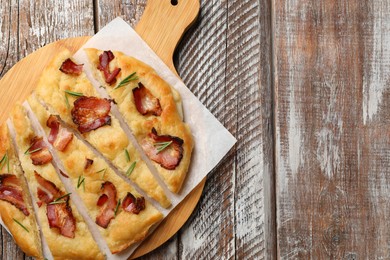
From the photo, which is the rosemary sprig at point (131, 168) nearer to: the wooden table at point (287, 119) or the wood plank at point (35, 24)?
the wooden table at point (287, 119)

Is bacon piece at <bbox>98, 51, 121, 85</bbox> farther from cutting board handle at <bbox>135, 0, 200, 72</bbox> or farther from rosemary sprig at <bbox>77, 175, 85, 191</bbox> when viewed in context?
rosemary sprig at <bbox>77, 175, 85, 191</bbox>

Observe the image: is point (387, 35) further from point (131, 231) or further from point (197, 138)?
point (131, 231)

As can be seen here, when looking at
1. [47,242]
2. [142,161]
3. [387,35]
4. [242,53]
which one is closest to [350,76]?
[387,35]

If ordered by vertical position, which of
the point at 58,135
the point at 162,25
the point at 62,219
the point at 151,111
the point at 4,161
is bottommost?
the point at 62,219

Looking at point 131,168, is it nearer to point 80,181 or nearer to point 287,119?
point 80,181

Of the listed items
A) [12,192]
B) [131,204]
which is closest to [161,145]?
[131,204]

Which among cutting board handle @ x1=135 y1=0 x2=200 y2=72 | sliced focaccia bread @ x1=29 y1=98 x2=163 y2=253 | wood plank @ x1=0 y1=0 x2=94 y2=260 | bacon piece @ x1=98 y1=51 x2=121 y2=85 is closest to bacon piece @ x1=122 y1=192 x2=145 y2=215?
sliced focaccia bread @ x1=29 y1=98 x2=163 y2=253
